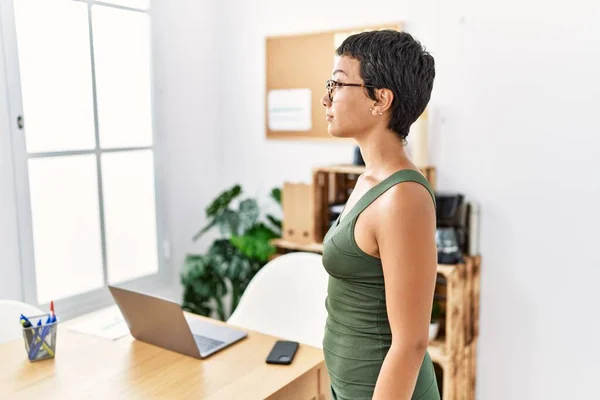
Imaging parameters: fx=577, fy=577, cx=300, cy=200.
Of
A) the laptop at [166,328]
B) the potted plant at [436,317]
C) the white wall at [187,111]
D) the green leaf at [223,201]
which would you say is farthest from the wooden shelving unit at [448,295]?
the laptop at [166,328]

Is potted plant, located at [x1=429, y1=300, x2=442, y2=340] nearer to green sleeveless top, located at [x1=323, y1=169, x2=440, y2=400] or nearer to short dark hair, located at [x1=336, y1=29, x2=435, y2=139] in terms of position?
green sleeveless top, located at [x1=323, y1=169, x2=440, y2=400]

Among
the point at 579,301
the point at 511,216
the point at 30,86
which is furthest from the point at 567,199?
the point at 30,86

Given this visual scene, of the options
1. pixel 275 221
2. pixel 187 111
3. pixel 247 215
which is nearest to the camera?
pixel 247 215

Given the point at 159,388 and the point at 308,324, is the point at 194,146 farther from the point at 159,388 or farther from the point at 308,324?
the point at 159,388

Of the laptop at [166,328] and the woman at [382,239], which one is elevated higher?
the woman at [382,239]

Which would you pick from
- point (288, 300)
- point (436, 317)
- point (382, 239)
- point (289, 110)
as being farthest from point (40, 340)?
point (289, 110)

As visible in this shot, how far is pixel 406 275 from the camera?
1058 mm

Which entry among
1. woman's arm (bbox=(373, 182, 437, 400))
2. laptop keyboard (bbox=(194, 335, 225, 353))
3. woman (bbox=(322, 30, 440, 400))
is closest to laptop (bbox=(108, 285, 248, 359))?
laptop keyboard (bbox=(194, 335, 225, 353))

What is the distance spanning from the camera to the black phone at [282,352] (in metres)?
1.61

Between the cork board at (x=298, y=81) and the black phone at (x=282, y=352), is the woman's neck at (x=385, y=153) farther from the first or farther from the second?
the cork board at (x=298, y=81)

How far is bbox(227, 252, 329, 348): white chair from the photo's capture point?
2141 millimetres

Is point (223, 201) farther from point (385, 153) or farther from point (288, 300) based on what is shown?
point (385, 153)

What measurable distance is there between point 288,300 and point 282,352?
56 cm

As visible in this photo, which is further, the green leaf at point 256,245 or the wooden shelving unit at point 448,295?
the green leaf at point 256,245
